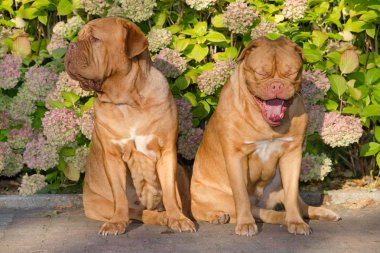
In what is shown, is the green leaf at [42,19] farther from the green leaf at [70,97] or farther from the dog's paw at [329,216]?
the dog's paw at [329,216]

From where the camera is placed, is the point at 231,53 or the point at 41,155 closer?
the point at 41,155

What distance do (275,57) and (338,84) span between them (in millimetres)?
1407

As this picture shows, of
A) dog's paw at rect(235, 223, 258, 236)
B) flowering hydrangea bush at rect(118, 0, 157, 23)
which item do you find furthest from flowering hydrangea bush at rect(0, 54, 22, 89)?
dog's paw at rect(235, 223, 258, 236)

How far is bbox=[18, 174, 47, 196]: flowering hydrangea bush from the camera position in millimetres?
7266

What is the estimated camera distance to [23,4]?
25.3 feet

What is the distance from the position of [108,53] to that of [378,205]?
8.48ft

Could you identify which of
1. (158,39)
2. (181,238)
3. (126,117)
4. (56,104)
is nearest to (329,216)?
(181,238)

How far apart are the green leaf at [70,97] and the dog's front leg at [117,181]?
104 centimetres

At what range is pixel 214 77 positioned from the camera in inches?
285

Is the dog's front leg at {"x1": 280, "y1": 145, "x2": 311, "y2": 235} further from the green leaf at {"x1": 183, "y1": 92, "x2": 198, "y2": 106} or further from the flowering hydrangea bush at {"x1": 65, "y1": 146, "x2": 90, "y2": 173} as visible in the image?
the flowering hydrangea bush at {"x1": 65, "y1": 146, "x2": 90, "y2": 173}

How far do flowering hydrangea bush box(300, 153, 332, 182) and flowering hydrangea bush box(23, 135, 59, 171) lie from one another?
6.92 ft

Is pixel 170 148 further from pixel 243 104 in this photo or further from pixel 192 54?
pixel 192 54

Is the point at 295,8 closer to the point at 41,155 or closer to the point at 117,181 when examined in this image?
the point at 117,181

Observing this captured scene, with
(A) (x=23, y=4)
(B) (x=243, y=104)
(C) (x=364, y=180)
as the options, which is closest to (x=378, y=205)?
(C) (x=364, y=180)
